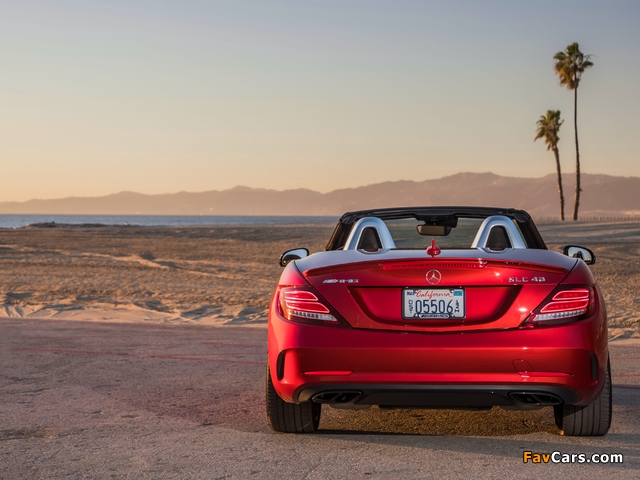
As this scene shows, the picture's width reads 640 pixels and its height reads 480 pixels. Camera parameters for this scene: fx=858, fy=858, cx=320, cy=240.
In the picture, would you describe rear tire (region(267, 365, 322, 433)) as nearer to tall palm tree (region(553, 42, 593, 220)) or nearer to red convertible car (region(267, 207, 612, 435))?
red convertible car (region(267, 207, 612, 435))

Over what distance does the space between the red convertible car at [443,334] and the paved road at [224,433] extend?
366 mm

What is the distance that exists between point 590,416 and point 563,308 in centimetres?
90

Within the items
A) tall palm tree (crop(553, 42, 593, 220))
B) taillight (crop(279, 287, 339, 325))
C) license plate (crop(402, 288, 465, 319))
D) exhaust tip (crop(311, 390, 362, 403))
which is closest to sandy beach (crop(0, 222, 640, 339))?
license plate (crop(402, 288, 465, 319))

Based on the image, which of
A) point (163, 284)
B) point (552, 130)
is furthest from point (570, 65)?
point (163, 284)

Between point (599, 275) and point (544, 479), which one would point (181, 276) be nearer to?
point (599, 275)

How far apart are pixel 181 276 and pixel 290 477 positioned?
55.0 feet

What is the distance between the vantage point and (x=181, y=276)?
68.8 ft

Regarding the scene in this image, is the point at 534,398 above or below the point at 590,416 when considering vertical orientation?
above

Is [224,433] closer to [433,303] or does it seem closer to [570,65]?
[433,303]

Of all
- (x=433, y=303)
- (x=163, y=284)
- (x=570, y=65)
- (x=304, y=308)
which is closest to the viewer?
(x=433, y=303)

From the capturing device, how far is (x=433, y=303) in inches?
193

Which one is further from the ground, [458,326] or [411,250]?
[411,250]

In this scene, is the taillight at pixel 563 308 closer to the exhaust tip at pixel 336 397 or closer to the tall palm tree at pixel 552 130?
the exhaust tip at pixel 336 397

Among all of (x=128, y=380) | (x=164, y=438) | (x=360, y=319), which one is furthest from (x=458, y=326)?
(x=128, y=380)
